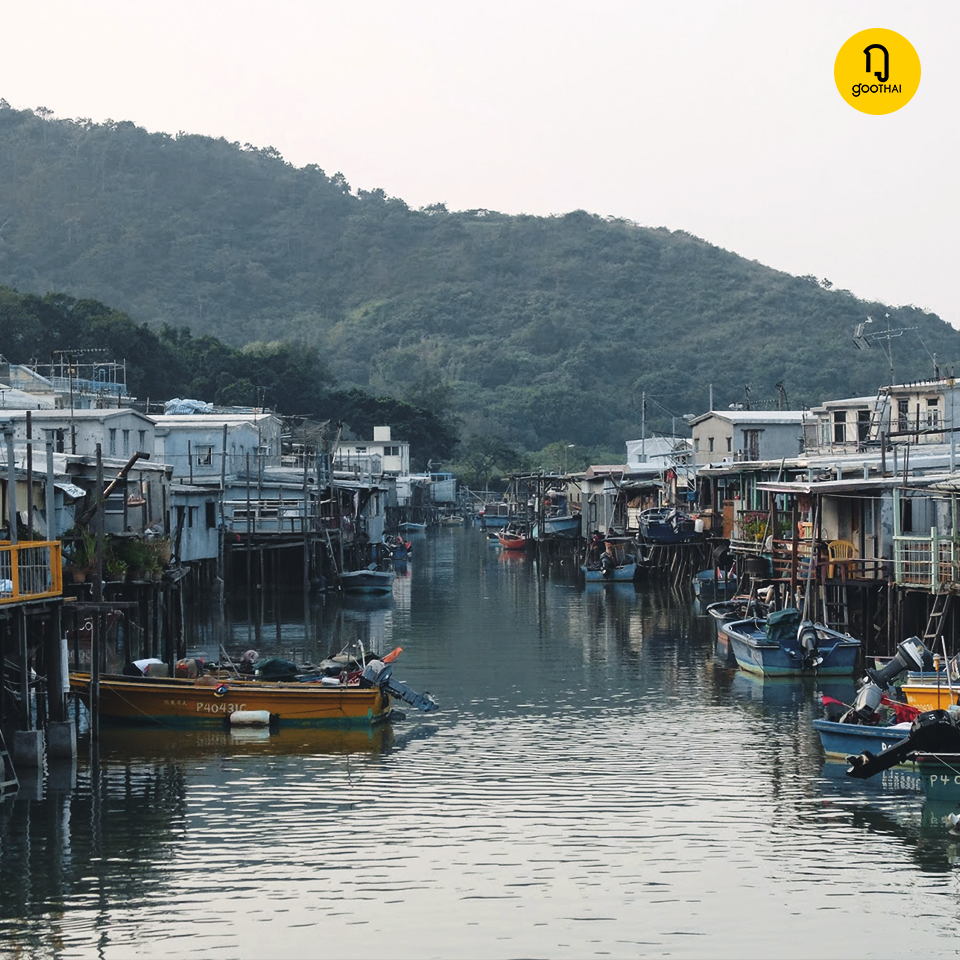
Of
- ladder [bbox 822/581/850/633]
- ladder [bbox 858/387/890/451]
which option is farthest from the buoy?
ladder [bbox 858/387/890/451]

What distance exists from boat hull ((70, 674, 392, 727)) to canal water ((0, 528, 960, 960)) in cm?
51

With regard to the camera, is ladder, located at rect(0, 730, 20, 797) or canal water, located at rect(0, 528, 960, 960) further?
ladder, located at rect(0, 730, 20, 797)

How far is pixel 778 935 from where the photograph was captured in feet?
70.5

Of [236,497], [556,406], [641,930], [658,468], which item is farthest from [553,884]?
[556,406]

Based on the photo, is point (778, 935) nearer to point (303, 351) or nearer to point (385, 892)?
point (385, 892)

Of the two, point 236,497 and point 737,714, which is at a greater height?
point 236,497

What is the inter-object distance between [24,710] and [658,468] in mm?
67815

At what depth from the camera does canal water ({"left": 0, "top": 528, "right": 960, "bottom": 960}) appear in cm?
2158

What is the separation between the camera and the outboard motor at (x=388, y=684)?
3616 cm

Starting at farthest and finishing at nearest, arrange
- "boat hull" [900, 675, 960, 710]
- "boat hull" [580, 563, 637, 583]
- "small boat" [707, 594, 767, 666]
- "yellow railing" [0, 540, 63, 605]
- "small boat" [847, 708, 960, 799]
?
"boat hull" [580, 563, 637, 583] < "small boat" [707, 594, 767, 666] < "boat hull" [900, 675, 960, 710] < "yellow railing" [0, 540, 63, 605] < "small boat" [847, 708, 960, 799]

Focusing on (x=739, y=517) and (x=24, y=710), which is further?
(x=739, y=517)

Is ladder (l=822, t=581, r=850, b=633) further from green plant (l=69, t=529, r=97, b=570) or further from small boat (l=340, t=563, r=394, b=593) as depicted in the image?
small boat (l=340, t=563, r=394, b=593)

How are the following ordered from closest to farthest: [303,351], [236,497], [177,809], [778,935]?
[778,935] < [177,809] < [236,497] < [303,351]

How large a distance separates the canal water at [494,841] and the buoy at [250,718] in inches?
10.2
